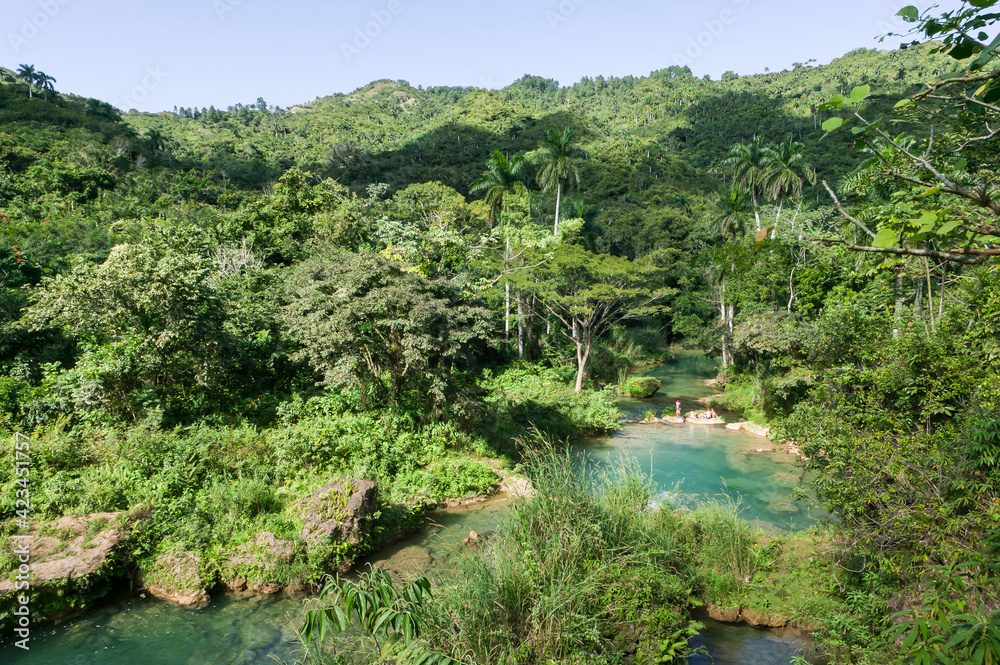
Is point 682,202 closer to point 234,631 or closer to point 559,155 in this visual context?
point 559,155

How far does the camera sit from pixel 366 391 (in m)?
12.3

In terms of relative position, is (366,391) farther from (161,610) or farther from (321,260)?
(161,610)

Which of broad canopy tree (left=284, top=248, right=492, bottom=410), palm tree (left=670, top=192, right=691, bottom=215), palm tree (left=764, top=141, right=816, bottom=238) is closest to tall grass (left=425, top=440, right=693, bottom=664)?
broad canopy tree (left=284, top=248, right=492, bottom=410)

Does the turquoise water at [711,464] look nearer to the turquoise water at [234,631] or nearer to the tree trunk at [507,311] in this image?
the turquoise water at [234,631]

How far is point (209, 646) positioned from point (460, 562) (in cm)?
383

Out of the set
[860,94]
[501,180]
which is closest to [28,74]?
[501,180]

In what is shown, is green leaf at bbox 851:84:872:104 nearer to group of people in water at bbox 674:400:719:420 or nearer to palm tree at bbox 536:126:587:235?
group of people in water at bbox 674:400:719:420

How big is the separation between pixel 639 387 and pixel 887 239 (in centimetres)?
2127

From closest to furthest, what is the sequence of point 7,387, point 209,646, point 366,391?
1. point 209,646
2. point 7,387
3. point 366,391

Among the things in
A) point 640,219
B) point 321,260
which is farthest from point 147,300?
point 640,219

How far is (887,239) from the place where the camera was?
1548mm

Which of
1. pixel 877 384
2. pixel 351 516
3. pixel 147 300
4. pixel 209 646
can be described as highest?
pixel 147 300

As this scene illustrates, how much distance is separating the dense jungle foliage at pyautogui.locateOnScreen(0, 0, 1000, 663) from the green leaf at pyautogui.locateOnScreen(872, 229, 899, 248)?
12 mm

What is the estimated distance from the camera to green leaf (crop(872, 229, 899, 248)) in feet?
4.98
